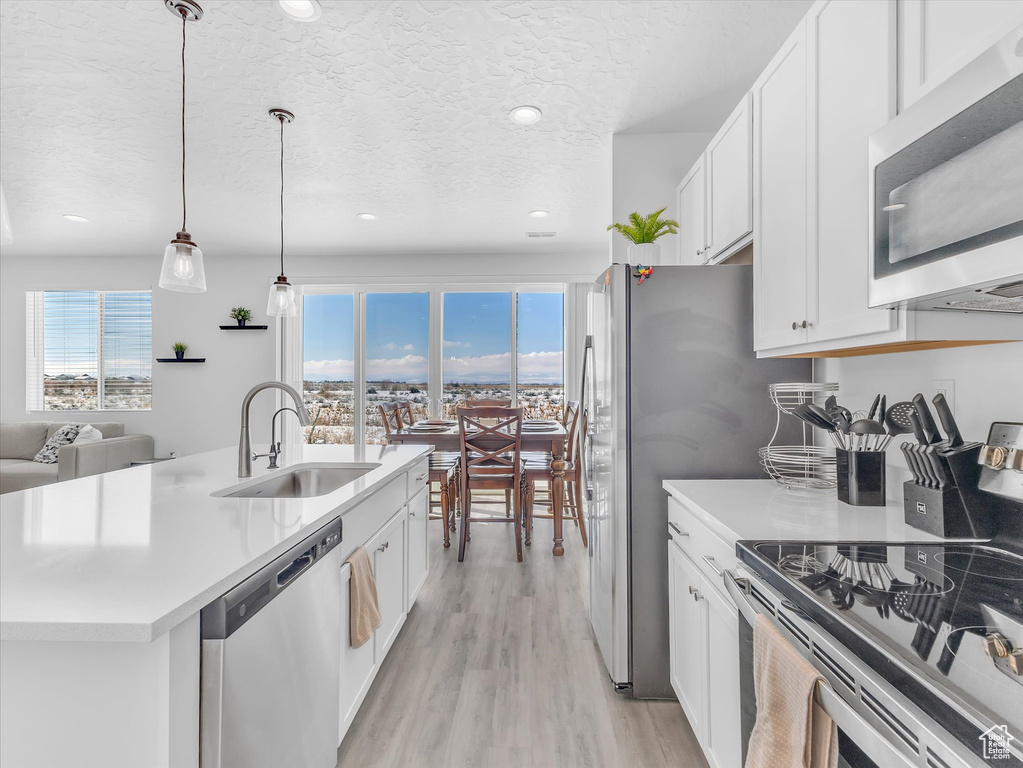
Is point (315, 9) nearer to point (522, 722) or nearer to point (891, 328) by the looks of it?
point (891, 328)

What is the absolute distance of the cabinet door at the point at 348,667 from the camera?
5.27 ft

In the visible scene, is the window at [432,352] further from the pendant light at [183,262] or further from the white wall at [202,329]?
the pendant light at [183,262]

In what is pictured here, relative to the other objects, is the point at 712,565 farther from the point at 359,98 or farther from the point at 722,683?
the point at 359,98

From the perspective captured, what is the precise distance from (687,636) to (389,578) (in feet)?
3.82

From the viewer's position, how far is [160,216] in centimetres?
429

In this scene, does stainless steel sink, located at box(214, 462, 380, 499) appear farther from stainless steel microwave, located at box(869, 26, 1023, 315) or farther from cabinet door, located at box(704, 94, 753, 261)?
stainless steel microwave, located at box(869, 26, 1023, 315)

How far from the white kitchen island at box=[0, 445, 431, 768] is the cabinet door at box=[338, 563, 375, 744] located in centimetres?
28

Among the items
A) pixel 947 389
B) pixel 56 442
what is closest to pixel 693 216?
pixel 947 389

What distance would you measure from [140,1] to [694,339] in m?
2.33

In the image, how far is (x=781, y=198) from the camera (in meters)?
1.63

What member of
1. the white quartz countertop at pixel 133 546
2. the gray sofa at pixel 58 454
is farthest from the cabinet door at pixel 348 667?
the gray sofa at pixel 58 454

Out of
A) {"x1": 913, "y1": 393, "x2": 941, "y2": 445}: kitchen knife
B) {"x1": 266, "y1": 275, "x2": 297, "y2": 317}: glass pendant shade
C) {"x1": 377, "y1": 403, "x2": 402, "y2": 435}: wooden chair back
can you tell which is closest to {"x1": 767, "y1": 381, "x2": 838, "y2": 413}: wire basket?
{"x1": 913, "y1": 393, "x2": 941, "y2": 445}: kitchen knife

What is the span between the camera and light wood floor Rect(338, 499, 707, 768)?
1708 mm
